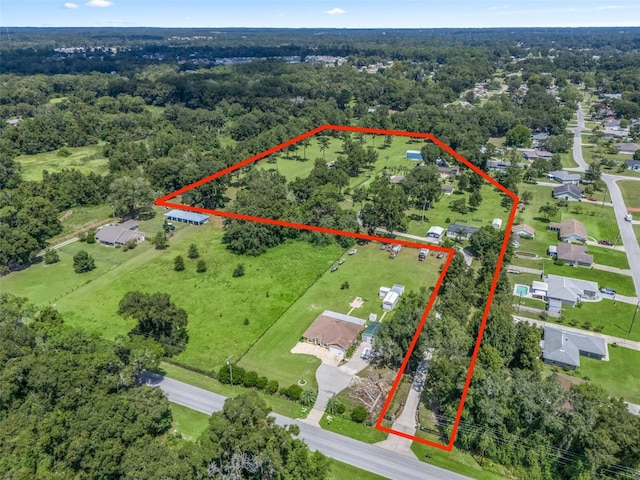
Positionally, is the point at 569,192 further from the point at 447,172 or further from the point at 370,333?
the point at 370,333

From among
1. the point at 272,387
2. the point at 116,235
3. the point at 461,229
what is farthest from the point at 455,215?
the point at 116,235

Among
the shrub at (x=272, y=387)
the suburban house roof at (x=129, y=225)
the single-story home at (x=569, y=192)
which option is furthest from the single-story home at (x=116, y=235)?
the single-story home at (x=569, y=192)

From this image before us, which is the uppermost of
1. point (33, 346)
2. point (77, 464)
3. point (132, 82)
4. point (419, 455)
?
point (132, 82)

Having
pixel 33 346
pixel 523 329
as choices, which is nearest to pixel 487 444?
pixel 523 329

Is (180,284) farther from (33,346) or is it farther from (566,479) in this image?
(566,479)

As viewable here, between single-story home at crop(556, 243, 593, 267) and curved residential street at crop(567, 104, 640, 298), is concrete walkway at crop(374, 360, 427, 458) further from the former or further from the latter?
curved residential street at crop(567, 104, 640, 298)
